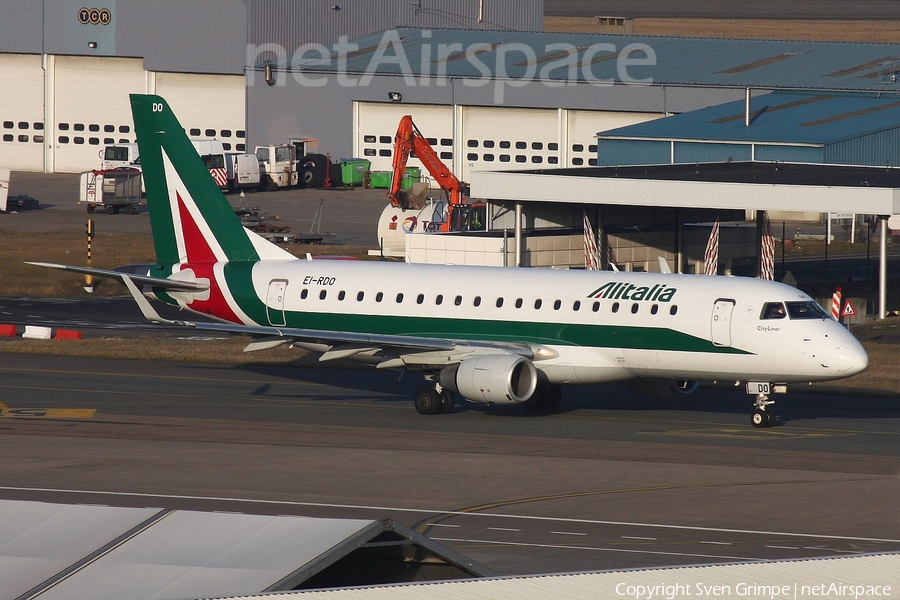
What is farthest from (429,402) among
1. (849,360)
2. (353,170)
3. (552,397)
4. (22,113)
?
(22,113)

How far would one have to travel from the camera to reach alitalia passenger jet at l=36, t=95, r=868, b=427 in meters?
34.6

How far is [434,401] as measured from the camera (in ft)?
122

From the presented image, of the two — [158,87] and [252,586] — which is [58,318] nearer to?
[252,586]

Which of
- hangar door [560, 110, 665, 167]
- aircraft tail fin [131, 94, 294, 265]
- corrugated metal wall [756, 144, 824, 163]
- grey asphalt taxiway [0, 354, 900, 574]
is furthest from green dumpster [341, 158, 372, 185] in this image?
aircraft tail fin [131, 94, 294, 265]

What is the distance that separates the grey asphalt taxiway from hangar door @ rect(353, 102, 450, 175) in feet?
199

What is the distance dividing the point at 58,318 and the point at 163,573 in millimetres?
45618

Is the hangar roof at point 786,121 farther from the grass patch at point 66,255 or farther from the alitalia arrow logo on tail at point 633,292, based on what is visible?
the alitalia arrow logo on tail at point 633,292

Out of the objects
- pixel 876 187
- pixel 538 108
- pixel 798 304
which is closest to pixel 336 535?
pixel 798 304

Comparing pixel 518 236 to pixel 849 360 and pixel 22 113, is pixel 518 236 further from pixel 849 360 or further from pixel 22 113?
pixel 22 113

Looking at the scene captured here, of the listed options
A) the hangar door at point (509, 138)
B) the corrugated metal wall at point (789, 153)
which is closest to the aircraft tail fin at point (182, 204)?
the corrugated metal wall at point (789, 153)

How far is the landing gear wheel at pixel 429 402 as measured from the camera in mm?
37312

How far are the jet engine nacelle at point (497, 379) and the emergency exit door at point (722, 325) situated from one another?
4592mm

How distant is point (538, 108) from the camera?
98.6m

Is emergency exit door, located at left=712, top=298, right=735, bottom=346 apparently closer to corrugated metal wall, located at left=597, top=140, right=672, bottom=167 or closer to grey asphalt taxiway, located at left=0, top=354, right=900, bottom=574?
grey asphalt taxiway, located at left=0, top=354, right=900, bottom=574
